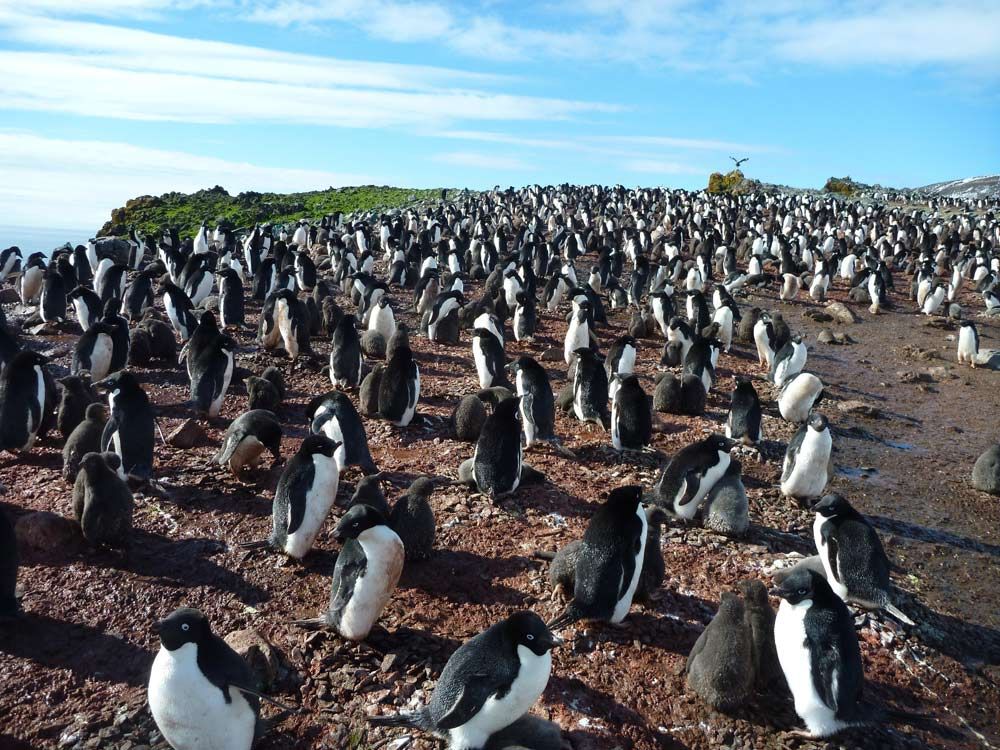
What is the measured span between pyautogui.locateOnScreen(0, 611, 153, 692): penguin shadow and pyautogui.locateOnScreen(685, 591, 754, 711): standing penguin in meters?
3.47

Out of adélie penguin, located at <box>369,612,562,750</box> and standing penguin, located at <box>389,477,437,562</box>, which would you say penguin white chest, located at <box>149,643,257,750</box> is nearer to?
adélie penguin, located at <box>369,612,562,750</box>

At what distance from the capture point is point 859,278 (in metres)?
21.4

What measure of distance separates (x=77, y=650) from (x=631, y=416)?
5740 millimetres

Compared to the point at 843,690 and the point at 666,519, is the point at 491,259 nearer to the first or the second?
the point at 666,519

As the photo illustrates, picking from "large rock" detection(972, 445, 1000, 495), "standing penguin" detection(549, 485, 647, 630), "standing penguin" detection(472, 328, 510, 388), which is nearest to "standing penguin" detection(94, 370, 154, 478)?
"standing penguin" detection(549, 485, 647, 630)

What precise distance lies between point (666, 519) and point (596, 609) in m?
1.94

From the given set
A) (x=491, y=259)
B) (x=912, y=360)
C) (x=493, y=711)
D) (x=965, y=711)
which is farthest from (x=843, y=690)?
(x=491, y=259)

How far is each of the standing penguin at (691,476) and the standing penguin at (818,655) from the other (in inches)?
83.7

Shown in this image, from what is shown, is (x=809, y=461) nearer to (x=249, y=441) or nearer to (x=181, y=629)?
(x=249, y=441)

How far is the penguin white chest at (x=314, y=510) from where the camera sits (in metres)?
5.84

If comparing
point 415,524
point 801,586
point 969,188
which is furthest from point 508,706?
point 969,188

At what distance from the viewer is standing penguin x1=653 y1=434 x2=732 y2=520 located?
6770 millimetres

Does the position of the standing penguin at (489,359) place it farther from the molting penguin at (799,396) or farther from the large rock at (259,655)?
the large rock at (259,655)

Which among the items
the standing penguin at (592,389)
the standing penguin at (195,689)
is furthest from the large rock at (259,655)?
the standing penguin at (592,389)
